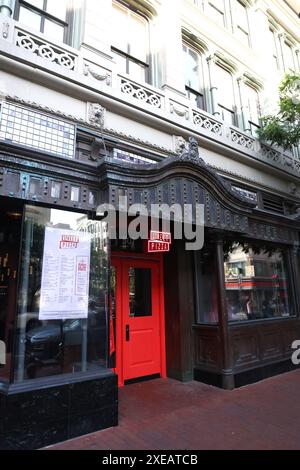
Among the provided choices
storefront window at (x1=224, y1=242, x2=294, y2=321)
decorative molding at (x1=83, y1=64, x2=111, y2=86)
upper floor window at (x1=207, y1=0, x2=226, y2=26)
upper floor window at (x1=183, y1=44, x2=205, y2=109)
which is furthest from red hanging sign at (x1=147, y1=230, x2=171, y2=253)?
upper floor window at (x1=207, y1=0, x2=226, y2=26)

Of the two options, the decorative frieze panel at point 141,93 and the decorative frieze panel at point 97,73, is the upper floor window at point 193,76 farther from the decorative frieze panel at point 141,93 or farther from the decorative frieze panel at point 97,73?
the decorative frieze panel at point 97,73

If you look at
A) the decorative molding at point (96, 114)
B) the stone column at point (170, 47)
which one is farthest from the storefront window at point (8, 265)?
the stone column at point (170, 47)

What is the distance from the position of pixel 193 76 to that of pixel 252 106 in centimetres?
272

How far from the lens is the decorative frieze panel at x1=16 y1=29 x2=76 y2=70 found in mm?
5461

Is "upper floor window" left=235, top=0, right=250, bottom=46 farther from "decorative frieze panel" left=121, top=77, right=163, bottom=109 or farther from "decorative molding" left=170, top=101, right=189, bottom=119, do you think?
"decorative frieze panel" left=121, top=77, right=163, bottom=109

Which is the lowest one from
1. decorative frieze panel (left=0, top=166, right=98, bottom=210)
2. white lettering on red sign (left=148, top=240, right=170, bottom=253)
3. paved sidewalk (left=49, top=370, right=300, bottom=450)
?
paved sidewalk (left=49, top=370, right=300, bottom=450)

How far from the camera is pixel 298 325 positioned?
27.4 feet

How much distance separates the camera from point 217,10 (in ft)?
33.8

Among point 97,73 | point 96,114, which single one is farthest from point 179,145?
point 97,73

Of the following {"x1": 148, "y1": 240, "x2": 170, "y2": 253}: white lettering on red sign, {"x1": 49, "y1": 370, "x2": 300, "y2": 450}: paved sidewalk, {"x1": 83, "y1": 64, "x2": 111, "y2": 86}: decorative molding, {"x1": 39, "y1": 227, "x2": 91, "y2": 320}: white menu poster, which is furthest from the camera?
{"x1": 83, "y1": 64, "x2": 111, "y2": 86}: decorative molding

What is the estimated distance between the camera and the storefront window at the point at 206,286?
7148 millimetres

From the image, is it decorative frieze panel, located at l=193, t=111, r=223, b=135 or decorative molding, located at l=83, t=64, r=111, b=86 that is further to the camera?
decorative frieze panel, located at l=193, t=111, r=223, b=135

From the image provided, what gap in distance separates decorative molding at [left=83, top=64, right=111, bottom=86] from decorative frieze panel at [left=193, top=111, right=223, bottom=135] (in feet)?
8.46
